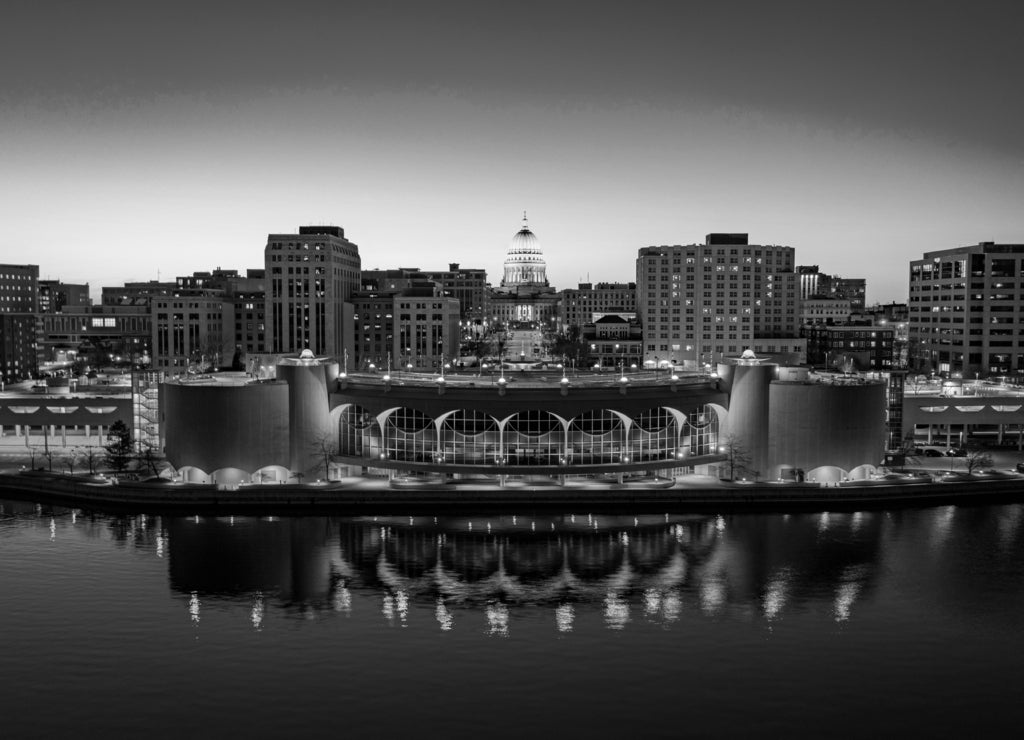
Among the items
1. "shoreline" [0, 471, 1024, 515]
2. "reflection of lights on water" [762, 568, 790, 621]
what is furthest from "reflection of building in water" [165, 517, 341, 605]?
"reflection of lights on water" [762, 568, 790, 621]

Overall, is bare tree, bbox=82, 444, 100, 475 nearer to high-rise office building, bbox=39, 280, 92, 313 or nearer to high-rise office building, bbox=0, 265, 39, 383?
high-rise office building, bbox=0, 265, 39, 383

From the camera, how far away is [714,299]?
103 meters

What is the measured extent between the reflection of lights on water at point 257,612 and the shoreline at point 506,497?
10.5m

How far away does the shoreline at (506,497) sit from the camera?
40.4m

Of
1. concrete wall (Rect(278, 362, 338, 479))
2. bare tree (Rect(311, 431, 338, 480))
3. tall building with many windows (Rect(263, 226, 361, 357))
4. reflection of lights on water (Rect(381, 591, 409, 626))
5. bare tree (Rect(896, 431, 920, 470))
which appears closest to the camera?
reflection of lights on water (Rect(381, 591, 409, 626))

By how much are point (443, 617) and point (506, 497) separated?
509 inches

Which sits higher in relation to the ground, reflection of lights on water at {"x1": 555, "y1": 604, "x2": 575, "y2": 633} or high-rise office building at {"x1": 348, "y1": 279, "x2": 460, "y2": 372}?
high-rise office building at {"x1": 348, "y1": 279, "x2": 460, "y2": 372}

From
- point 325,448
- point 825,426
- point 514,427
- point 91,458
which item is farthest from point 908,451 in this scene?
point 91,458

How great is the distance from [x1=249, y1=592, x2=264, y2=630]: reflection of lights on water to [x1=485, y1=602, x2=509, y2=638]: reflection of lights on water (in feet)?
21.3

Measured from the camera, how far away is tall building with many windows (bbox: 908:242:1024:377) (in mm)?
86750

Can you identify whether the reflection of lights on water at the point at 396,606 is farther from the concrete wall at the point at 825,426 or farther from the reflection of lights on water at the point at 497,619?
the concrete wall at the point at 825,426

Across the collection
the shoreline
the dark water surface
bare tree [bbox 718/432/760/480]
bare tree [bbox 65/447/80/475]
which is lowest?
the dark water surface

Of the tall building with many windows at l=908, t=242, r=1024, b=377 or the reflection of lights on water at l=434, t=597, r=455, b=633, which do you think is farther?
the tall building with many windows at l=908, t=242, r=1024, b=377

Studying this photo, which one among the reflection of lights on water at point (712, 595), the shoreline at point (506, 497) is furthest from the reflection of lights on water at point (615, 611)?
the shoreline at point (506, 497)
